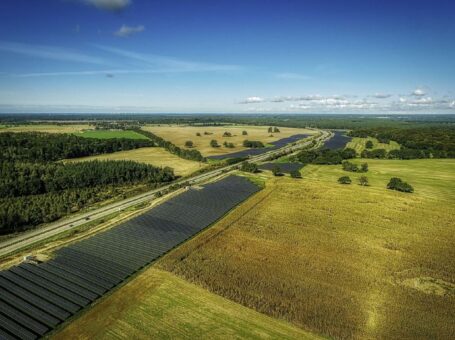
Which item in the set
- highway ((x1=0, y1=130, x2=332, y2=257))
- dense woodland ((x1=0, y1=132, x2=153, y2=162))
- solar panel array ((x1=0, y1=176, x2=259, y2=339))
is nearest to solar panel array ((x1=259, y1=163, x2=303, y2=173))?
highway ((x1=0, y1=130, x2=332, y2=257))

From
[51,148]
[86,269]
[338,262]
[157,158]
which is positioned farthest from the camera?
[157,158]

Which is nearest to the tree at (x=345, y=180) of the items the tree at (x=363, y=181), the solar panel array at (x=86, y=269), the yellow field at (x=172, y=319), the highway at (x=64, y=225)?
the tree at (x=363, y=181)

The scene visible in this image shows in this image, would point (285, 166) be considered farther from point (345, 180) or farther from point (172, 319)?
point (172, 319)

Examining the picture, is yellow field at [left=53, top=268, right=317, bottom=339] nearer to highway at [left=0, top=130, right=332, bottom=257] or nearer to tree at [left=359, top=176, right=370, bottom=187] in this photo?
highway at [left=0, top=130, right=332, bottom=257]

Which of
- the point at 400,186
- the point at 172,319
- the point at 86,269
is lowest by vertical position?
the point at 172,319

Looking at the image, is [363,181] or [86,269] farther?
[363,181]

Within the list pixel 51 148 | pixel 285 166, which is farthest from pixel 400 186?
pixel 51 148

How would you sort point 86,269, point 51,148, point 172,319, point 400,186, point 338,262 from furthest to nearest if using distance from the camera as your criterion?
point 51,148 < point 400,186 < point 338,262 < point 86,269 < point 172,319
